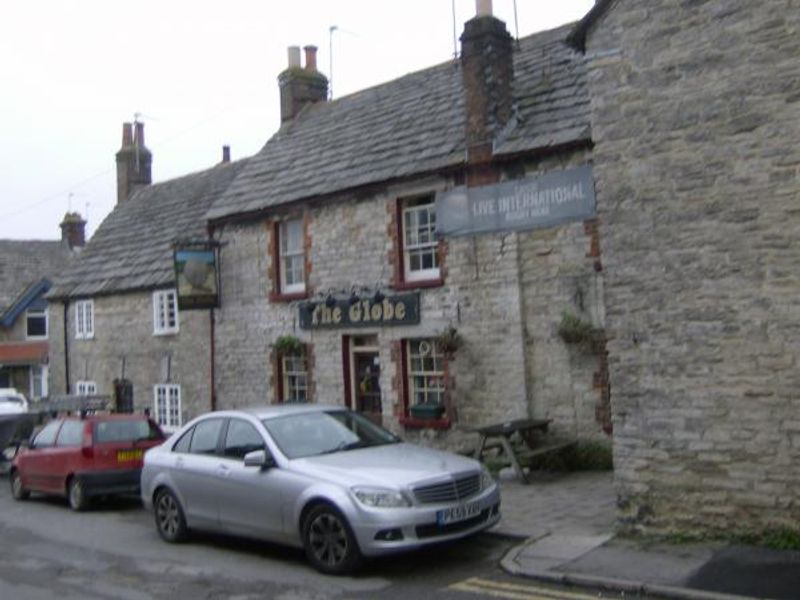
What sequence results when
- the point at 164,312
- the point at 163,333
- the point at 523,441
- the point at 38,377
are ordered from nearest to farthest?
1. the point at 523,441
2. the point at 163,333
3. the point at 164,312
4. the point at 38,377

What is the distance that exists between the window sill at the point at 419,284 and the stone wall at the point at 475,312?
→ 0.11 m

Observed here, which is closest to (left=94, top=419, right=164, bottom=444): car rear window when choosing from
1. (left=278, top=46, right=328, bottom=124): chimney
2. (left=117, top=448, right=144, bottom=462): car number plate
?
(left=117, top=448, right=144, bottom=462): car number plate

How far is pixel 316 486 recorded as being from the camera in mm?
9070

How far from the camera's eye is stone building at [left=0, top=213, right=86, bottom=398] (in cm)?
4103

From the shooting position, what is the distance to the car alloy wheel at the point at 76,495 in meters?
14.2

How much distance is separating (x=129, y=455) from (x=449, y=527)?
7.30 m

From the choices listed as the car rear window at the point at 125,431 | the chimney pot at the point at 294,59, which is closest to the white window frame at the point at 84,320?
the chimney pot at the point at 294,59

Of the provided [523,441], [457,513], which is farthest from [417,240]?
[457,513]

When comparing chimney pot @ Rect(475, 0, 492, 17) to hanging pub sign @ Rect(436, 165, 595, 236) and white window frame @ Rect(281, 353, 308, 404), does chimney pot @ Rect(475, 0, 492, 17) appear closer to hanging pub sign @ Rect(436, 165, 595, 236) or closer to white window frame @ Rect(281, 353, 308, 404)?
hanging pub sign @ Rect(436, 165, 595, 236)

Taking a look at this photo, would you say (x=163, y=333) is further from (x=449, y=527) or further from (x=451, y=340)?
(x=449, y=527)

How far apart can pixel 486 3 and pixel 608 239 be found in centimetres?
769

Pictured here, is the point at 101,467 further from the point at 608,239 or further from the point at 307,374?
the point at 608,239

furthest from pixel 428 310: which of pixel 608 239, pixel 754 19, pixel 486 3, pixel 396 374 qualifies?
pixel 754 19

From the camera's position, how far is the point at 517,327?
15.1m
